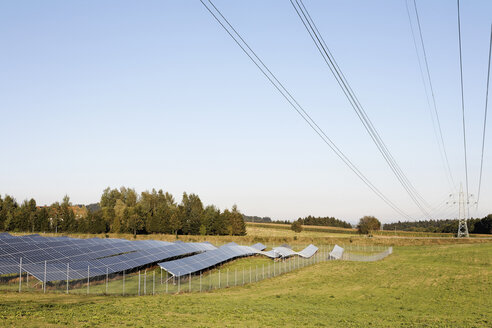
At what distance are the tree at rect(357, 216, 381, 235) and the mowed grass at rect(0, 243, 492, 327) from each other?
92863 millimetres

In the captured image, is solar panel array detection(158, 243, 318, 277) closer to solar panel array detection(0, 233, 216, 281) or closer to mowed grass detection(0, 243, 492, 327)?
solar panel array detection(0, 233, 216, 281)

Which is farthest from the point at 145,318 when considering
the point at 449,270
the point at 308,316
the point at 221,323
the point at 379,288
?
the point at 449,270

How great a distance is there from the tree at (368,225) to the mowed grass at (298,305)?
92863 millimetres

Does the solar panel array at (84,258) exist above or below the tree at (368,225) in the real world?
above

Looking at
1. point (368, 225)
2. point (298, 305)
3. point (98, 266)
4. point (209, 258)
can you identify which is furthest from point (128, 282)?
point (368, 225)

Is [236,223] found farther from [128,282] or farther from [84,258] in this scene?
[128,282]

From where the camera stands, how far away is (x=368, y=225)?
141m

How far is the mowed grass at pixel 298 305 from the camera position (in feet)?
67.4

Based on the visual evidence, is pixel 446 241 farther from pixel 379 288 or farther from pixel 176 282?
pixel 176 282

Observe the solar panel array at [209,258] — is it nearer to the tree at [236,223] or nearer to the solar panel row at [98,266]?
the solar panel row at [98,266]

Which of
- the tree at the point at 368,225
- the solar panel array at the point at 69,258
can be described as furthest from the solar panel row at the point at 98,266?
the tree at the point at 368,225

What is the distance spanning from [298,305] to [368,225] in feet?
391

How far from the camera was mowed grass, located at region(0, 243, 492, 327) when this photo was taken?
20531 mm

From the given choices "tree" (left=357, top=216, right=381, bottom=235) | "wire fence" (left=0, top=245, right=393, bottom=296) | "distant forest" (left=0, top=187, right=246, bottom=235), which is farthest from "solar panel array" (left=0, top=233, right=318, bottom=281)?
"tree" (left=357, top=216, right=381, bottom=235)
